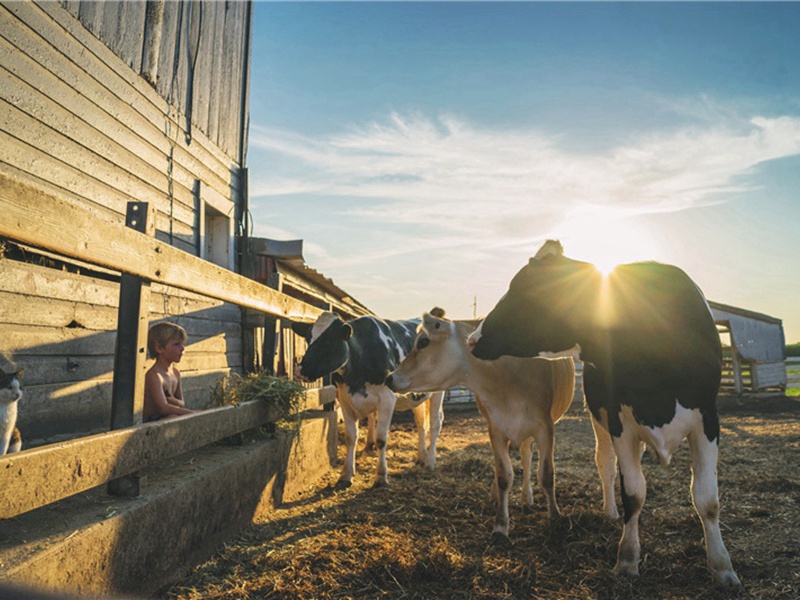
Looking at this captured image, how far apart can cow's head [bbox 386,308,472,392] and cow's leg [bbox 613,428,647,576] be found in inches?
65.9

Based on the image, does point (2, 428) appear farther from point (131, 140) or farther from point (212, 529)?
point (131, 140)

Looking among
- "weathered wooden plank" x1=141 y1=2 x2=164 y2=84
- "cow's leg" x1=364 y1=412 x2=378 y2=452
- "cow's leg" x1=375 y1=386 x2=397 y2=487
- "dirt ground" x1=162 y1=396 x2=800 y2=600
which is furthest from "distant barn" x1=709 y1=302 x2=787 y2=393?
"weathered wooden plank" x1=141 y1=2 x2=164 y2=84

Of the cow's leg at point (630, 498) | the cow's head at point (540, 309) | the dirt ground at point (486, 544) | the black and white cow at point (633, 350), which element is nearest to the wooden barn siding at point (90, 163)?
the dirt ground at point (486, 544)

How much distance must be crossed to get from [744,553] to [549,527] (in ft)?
3.97

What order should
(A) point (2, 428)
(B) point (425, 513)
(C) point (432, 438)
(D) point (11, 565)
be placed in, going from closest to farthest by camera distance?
(D) point (11, 565), (A) point (2, 428), (B) point (425, 513), (C) point (432, 438)

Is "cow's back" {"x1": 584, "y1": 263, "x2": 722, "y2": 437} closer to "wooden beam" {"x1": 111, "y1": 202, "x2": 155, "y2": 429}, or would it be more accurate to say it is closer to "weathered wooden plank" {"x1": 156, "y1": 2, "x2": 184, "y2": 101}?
"wooden beam" {"x1": 111, "y1": 202, "x2": 155, "y2": 429}

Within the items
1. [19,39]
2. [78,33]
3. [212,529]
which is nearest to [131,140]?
[78,33]

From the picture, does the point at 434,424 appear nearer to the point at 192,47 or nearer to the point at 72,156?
the point at 72,156

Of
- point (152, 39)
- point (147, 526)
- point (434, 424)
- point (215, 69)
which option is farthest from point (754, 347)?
point (147, 526)

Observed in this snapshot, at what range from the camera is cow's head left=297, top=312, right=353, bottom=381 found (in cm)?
620

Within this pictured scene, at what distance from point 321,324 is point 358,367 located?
0.68m

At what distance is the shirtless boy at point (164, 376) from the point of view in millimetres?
4223

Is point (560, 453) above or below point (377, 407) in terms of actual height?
below

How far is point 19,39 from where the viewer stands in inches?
202
